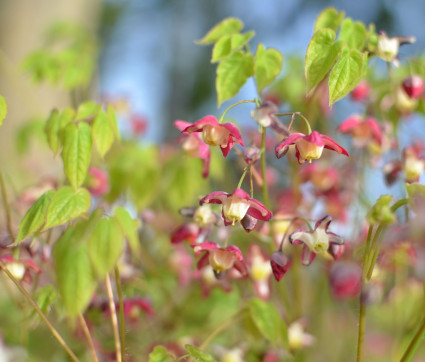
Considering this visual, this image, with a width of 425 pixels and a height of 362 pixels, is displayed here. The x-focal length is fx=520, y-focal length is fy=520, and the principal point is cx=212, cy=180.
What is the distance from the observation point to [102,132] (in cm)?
79

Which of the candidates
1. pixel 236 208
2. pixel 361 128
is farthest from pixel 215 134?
pixel 361 128

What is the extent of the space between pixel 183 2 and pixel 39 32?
9.09 meters

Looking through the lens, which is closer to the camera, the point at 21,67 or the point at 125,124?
the point at 21,67

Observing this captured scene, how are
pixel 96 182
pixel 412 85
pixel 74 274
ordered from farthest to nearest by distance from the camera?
pixel 96 182, pixel 412 85, pixel 74 274

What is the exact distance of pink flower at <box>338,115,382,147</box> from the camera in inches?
38.4

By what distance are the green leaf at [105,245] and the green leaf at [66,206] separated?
3cm

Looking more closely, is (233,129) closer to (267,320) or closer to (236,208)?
(236,208)

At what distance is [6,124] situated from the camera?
2918 millimetres

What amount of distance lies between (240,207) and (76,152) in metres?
0.23

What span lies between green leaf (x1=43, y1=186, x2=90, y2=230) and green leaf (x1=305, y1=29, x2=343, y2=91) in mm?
322

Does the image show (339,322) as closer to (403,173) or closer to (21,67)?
(403,173)

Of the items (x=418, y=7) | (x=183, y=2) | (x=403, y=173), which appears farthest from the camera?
(x=183, y=2)

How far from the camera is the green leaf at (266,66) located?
0.75 meters

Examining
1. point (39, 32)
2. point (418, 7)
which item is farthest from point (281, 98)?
point (418, 7)
